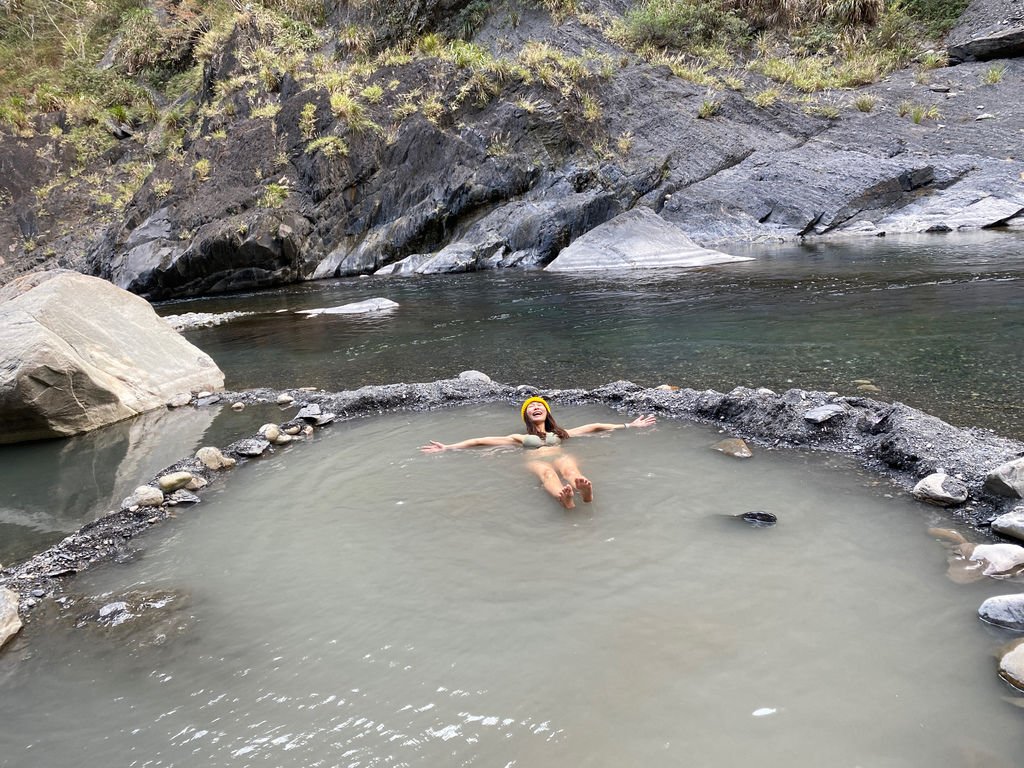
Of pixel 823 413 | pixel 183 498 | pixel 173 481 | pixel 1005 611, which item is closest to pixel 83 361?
pixel 173 481

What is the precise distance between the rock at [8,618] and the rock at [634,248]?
13377 mm

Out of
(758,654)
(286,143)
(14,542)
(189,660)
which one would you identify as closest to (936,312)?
(758,654)

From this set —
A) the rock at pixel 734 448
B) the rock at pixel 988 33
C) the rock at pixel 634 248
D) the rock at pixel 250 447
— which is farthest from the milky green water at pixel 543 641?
the rock at pixel 988 33

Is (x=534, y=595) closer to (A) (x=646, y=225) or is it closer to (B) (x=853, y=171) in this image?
(A) (x=646, y=225)

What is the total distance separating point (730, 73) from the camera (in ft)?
72.8

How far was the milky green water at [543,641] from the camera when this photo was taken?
2135 millimetres

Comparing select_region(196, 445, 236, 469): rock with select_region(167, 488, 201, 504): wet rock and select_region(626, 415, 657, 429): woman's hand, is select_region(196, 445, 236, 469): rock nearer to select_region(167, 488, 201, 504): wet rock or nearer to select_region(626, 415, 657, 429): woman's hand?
select_region(167, 488, 201, 504): wet rock

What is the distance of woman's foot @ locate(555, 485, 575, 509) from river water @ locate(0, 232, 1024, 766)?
6 centimetres

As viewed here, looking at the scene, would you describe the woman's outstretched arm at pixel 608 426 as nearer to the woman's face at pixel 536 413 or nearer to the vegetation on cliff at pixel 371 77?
the woman's face at pixel 536 413

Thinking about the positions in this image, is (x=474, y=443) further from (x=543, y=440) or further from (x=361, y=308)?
(x=361, y=308)

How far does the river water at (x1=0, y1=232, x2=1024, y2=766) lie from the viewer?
2.17 metres

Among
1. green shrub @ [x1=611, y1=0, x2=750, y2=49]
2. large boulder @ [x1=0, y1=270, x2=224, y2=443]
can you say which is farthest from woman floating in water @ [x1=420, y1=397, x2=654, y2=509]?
green shrub @ [x1=611, y1=0, x2=750, y2=49]

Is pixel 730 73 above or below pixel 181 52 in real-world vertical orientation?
below

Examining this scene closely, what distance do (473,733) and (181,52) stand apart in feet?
115
